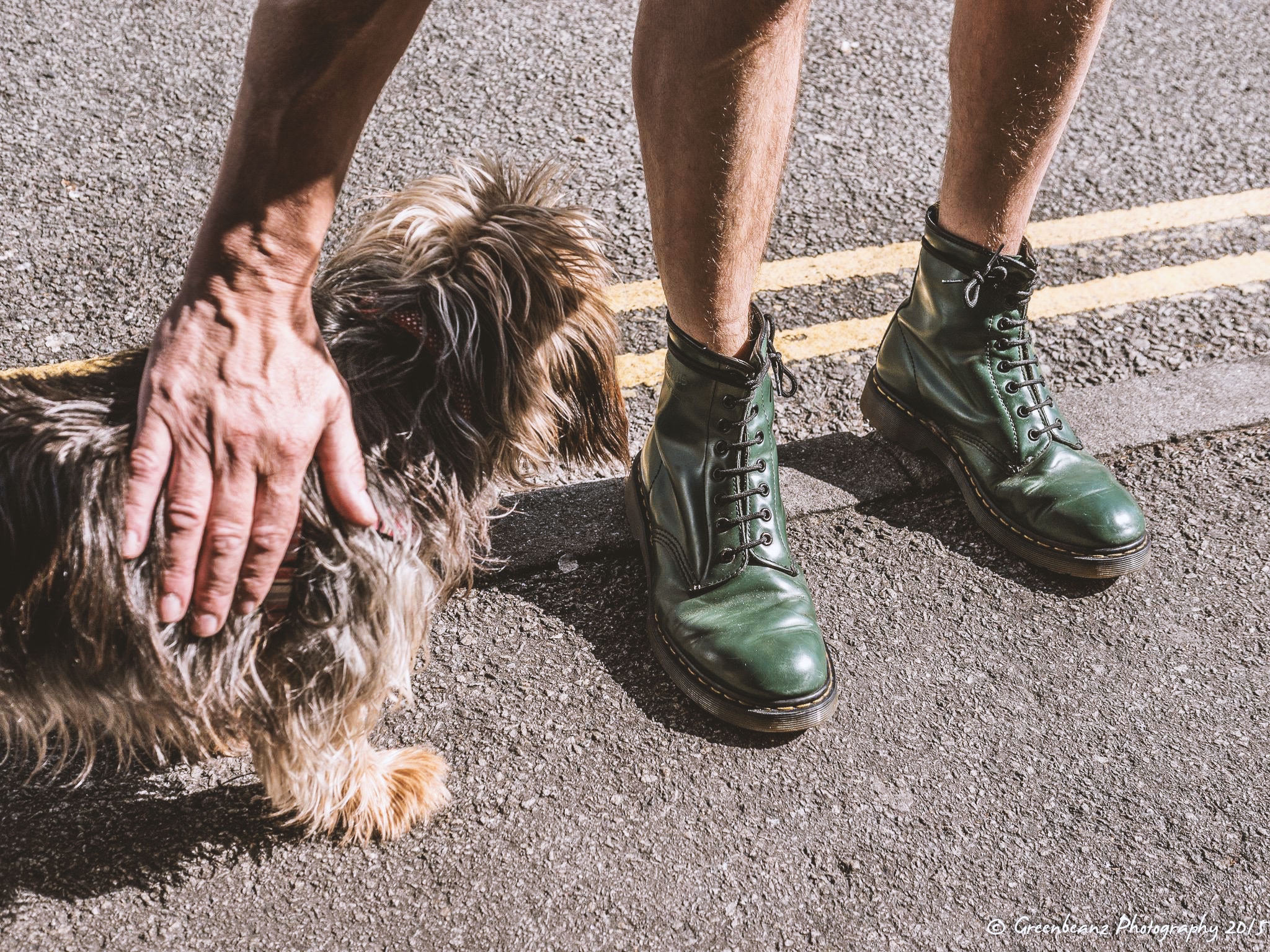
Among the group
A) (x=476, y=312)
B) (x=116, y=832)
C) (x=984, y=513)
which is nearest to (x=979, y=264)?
(x=984, y=513)

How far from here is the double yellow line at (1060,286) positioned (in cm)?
302

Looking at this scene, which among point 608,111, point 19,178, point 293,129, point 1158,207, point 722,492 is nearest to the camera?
point 293,129

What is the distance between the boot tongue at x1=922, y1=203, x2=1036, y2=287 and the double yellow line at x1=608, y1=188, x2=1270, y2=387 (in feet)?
1.96

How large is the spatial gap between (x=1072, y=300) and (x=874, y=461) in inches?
41.0

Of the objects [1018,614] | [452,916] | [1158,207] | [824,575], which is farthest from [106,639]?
[1158,207]

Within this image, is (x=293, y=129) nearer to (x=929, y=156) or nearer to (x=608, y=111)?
(x=608, y=111)

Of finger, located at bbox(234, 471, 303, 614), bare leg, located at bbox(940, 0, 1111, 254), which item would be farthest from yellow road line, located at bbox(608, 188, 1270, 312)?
finger, located at bbox(234, 471, 303, 614)

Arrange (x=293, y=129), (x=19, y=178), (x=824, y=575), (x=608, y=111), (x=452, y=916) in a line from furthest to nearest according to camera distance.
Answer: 1. (x=608, y=111)
2. (x=19, y=178)
3. (x=824, y=575)
4. (x=452, y=916)
5. (x=293, y=129)

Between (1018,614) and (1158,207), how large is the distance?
1987 millimetres

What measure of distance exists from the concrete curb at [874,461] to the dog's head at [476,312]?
22.7 inches

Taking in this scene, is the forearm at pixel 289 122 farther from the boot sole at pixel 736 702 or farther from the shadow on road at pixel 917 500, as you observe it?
the shadow on road at pixel 917 500

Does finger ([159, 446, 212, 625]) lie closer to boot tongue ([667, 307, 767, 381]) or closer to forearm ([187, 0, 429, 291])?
forearm ([187, 0, 429, 291])

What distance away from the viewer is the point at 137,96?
3.66m

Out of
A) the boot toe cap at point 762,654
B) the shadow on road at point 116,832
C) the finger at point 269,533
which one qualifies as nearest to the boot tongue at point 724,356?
the boot toe cap at point 762,654
